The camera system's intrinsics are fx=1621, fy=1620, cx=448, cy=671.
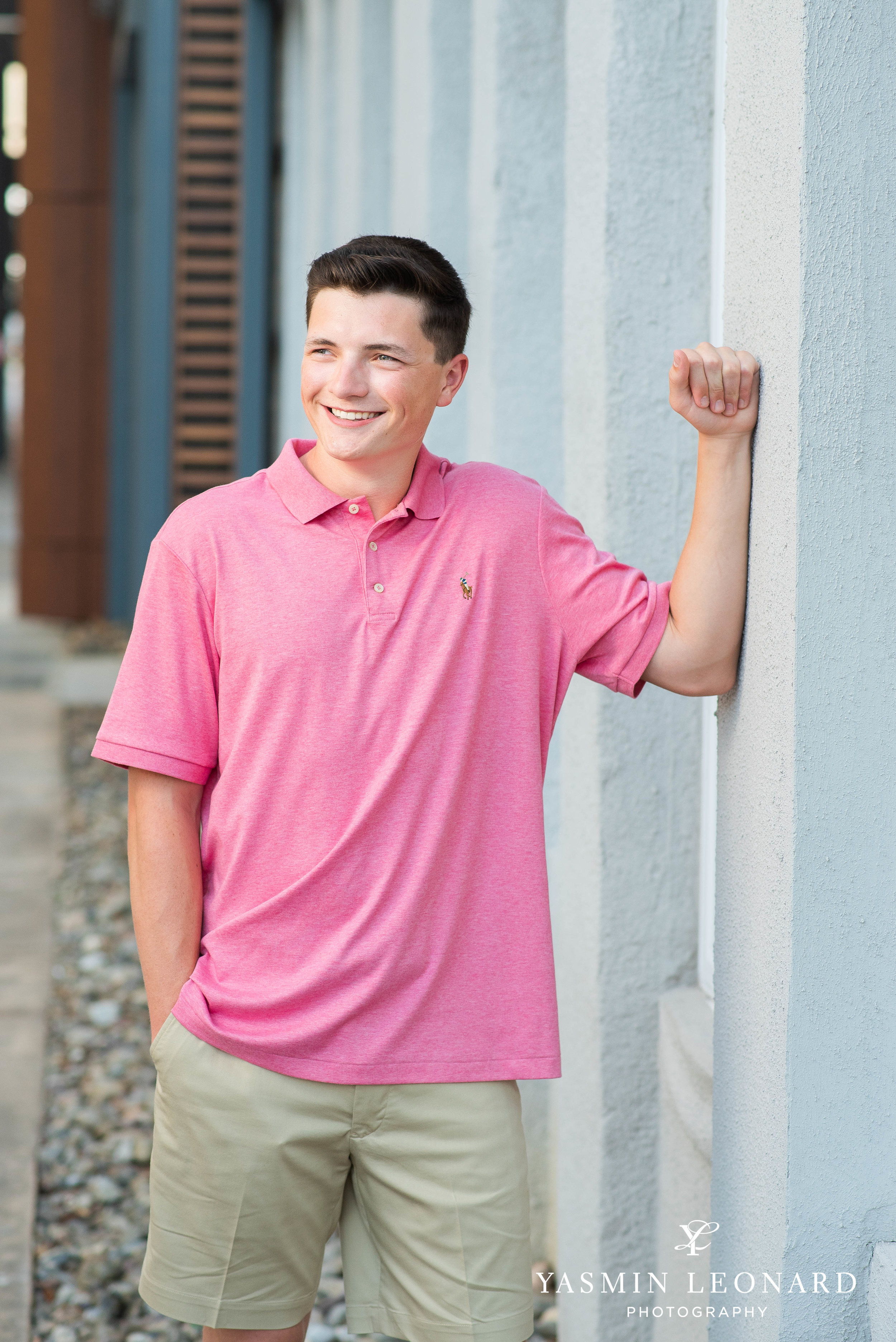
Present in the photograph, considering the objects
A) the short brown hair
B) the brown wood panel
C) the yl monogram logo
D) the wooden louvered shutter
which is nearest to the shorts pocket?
the short brown hair

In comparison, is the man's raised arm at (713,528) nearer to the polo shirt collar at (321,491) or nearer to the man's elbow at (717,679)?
the man's elbow at (717,679)

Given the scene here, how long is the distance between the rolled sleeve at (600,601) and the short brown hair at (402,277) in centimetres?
25

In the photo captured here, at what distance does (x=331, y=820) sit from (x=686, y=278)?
121 centimetres

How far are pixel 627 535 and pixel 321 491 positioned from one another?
31.9 inches

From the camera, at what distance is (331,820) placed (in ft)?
6.37

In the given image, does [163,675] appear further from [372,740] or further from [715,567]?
[715,567]

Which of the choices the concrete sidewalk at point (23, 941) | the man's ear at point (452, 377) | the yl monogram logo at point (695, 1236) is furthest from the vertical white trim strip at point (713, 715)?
the concrete sidewalk at point (23, 941)

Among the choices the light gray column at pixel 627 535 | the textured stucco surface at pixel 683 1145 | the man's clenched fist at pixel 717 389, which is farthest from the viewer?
the light gray column at pixel 627 535

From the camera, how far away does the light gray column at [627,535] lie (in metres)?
2.62

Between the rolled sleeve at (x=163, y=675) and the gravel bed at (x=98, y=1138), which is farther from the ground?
the rolled sleeve at (x=163, y=675)

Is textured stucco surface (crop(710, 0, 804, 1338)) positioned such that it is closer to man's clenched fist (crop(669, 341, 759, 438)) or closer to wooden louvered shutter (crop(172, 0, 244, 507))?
man's clenched fist (crop(669, 341, 759, 438))

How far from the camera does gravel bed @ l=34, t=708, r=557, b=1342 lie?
3385 millimetres

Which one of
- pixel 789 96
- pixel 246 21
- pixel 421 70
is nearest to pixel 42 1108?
pixel 421 70

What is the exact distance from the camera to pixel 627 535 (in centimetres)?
266
